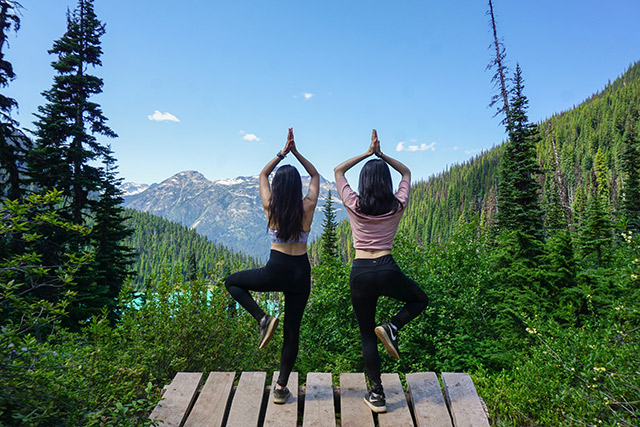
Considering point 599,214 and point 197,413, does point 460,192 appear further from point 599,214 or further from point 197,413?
point 197,413

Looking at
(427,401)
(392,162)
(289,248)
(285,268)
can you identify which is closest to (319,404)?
(427,401)

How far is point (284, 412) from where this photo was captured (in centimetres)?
343

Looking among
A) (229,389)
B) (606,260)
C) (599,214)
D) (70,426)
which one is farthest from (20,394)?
(599,214)

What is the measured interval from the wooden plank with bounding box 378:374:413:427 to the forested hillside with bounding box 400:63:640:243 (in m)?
92.7

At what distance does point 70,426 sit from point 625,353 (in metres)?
5.20

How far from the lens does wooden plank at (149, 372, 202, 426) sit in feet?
10.8

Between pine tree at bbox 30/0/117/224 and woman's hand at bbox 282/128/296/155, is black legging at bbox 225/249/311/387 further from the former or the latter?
pine tree at bbox 30/0/117/224

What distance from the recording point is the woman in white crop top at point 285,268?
11.6ft

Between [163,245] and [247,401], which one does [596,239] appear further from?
[163,245]

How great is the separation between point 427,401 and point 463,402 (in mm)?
360

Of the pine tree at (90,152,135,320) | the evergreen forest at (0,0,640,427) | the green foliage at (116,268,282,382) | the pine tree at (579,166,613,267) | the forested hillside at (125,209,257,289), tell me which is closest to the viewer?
Result: the evergreen forest at (0,0,640,427)

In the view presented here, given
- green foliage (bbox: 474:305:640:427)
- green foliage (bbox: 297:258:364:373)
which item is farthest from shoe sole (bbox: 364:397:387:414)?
green foliage (bbox: 297:258:364:373)

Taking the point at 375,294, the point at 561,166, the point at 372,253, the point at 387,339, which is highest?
the point at 561,166

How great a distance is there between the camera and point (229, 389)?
378cm
